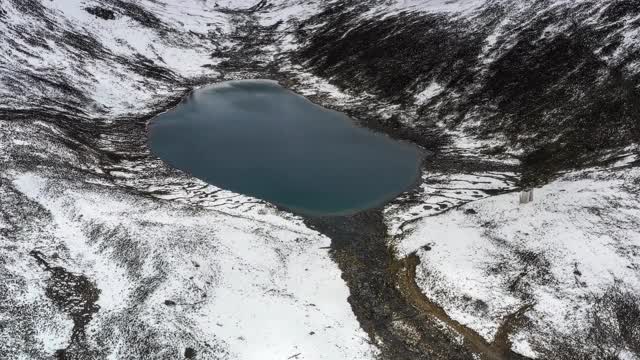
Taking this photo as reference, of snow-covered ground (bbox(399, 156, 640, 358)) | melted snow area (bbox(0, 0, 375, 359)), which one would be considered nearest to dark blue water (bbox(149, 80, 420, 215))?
melted snow area (bbox(0, 0, 375, 359))

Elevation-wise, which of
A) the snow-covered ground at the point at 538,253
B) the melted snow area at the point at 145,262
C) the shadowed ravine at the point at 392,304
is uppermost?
the snow-covered ground at the point at 538,253

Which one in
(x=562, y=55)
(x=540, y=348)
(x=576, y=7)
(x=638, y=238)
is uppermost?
(x=576, y=7)

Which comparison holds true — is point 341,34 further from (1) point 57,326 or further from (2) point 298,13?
(1) point 57,326

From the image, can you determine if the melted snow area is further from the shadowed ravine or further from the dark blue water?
the dark blue water

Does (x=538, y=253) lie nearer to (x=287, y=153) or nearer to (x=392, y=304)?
(x=392, y=304)

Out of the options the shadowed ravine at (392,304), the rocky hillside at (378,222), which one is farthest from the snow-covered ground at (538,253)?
the shadowed ravine at (392,304)

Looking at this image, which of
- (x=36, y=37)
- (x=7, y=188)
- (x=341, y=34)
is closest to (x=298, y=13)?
(x=341, y=34)

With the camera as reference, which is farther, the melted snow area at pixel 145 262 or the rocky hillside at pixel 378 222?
the rocky hillside at pixel 378 222

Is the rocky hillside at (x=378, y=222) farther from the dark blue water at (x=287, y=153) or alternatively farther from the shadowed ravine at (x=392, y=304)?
the dark blue water at (x=287, y=153)
